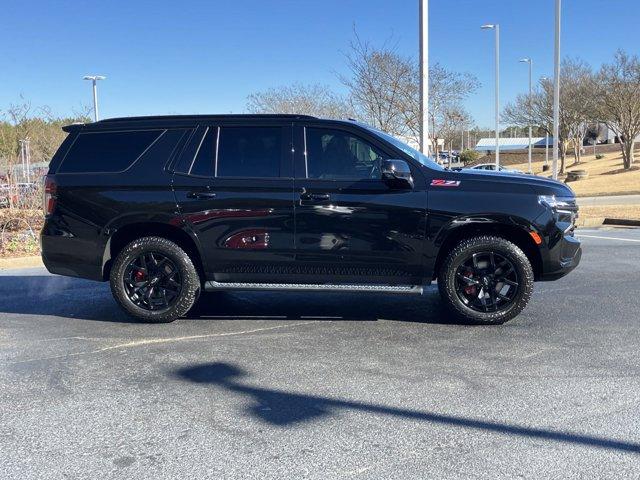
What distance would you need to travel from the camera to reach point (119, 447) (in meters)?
3.50

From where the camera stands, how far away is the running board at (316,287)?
5797 mm

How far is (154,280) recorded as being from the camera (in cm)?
609

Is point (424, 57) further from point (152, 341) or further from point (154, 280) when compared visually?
point (152, 341)

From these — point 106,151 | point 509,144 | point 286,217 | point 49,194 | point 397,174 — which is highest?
point 509,144

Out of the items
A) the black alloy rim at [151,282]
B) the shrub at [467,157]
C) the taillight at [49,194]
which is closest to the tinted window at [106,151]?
the taillight at [49,194]

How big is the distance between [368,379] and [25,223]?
10688 millimetres

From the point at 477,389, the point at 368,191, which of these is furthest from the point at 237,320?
the point at 477,389

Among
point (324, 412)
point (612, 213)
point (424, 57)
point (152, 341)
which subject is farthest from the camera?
point (612, 213)

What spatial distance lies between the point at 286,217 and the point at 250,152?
0.74 m

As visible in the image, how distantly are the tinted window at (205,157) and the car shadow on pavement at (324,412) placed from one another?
2117mm

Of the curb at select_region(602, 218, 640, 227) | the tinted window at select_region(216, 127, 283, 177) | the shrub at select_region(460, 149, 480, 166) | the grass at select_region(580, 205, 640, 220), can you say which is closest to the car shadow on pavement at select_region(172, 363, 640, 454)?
the tinted window at select_region(216, 127, 283, 177)

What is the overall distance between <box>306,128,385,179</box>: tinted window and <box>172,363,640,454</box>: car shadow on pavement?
2145mm

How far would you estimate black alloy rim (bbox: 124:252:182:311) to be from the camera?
6.08 m

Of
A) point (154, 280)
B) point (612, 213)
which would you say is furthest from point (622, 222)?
point (154, 280)
